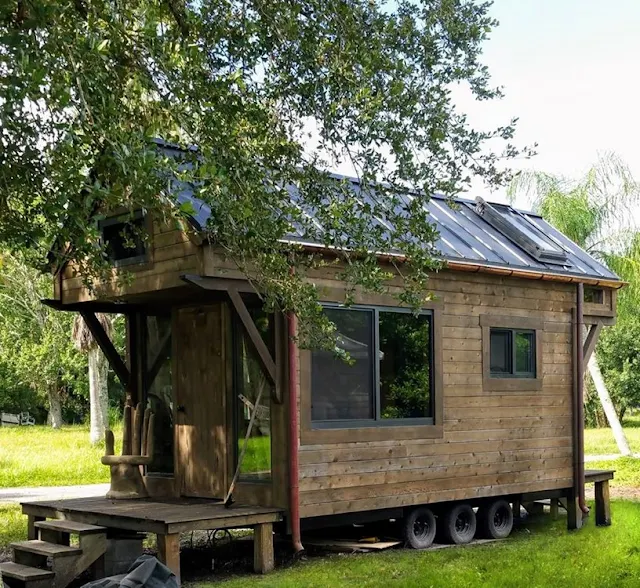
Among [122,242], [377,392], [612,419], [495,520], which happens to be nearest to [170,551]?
[377,392]

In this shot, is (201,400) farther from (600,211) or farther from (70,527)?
(600,211)

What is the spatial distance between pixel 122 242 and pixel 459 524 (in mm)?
5034

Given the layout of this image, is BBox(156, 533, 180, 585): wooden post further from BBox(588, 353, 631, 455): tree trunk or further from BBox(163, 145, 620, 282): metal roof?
BBox(588, 353, 631, 455): tree trunk

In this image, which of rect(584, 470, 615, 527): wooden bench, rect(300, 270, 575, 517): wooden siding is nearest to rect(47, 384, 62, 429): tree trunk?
rect(584, 470, 615, 527): wooden bench

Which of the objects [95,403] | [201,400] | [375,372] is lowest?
[95,403]

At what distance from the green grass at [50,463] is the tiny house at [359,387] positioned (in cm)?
816

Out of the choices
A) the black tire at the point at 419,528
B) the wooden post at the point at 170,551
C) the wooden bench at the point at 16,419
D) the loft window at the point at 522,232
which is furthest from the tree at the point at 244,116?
the wooden bench at the point at 16,419

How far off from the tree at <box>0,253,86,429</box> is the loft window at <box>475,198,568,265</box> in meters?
24.1

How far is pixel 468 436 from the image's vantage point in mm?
11695

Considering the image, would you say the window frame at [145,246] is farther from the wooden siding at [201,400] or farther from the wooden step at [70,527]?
the wooden step at [70,527]

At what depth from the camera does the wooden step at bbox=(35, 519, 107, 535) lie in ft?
30.5

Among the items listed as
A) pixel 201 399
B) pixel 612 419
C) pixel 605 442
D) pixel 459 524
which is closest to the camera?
pixel 201 399

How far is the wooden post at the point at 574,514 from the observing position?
42.0 ft

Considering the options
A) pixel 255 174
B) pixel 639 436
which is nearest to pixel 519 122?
pixel 255 174
